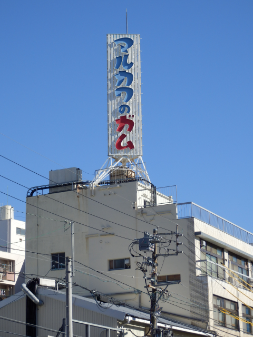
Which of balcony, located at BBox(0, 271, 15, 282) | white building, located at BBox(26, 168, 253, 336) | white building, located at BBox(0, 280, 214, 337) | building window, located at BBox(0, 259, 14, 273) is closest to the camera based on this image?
white building, located at BBox(0, 280, 214, 337)

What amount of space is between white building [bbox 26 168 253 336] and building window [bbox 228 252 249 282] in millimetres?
80

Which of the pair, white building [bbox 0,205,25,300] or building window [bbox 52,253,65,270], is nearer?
building window [bbox 52,253,65,270]

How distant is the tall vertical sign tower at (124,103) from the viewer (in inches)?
2061

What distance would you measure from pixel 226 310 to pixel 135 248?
318 inches

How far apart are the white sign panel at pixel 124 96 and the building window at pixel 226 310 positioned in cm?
1356

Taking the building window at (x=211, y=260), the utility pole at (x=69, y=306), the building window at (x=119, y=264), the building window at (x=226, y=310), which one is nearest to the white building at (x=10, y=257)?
the building window at (x=119, y=264)

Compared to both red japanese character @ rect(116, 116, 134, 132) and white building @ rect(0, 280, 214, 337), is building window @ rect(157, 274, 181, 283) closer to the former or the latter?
white building @ rect(0, 280, 214, 337)

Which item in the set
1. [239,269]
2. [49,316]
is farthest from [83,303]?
[239,269]

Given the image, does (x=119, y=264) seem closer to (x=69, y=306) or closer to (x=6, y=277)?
(x=69, y=306)

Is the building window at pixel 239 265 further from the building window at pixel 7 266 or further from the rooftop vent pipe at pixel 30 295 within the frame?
the building window at pixel 7 266

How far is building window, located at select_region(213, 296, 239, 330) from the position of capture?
45562 millimetres

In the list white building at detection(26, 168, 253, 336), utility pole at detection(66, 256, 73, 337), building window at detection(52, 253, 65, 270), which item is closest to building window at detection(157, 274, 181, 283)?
white building at detection(26, 168, 253, 336)

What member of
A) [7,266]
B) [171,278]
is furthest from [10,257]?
[171,278]

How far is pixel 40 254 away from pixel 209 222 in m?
13.9
